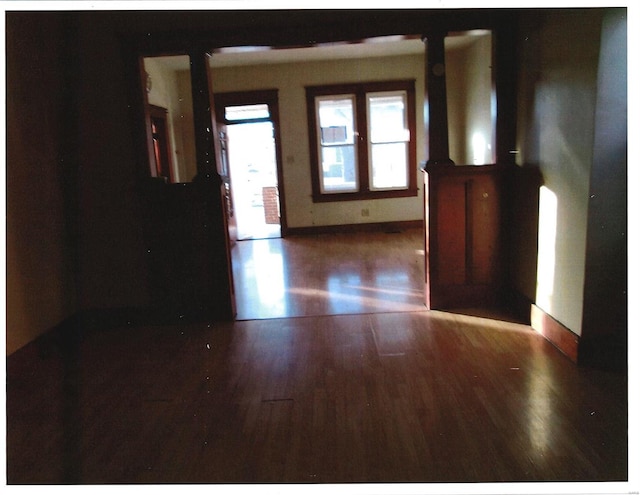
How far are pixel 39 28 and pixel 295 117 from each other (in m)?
4.41

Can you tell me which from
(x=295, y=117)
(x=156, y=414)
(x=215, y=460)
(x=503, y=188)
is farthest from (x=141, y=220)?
(x=295, y=117)

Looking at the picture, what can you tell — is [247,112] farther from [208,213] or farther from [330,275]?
[208,213]

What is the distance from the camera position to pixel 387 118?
7.42m

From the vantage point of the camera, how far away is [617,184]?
247cm

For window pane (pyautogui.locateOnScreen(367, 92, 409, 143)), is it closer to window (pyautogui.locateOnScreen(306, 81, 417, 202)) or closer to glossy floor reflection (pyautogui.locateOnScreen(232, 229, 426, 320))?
window (pyautogui.locateOnScreen(306, 81, 417, 202))

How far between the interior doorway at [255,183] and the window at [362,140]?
1295 mm

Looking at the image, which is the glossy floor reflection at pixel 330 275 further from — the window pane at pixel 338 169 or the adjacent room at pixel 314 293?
the window pane at pixel 338 169

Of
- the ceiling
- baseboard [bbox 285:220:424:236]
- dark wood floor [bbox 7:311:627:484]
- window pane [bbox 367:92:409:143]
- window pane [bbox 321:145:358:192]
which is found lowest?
dark wood floor [bbox 7:311:627:484]

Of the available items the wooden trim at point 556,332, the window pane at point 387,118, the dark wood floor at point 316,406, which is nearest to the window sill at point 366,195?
the window pane at point 387,118

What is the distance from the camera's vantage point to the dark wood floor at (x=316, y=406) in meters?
1.93

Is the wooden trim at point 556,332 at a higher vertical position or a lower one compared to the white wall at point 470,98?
lower

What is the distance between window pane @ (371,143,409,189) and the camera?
7.50 m

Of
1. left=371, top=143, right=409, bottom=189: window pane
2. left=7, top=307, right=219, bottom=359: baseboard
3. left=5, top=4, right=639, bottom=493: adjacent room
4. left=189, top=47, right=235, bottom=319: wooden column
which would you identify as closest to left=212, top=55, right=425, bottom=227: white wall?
left=371, top=143, right=409, bottom=189: window pane

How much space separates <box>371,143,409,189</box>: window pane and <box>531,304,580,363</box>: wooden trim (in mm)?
4598
